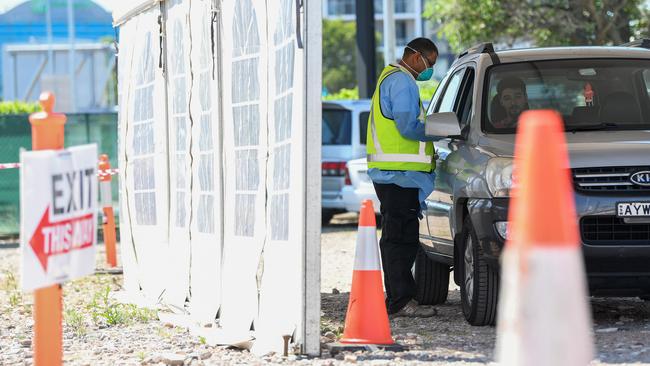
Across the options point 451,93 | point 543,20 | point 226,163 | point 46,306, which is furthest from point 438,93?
point 543,20

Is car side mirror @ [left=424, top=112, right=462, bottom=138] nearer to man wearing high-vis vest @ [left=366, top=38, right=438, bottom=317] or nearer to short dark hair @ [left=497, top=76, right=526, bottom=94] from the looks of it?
man wearing high-vis vest @ [left=366, top=38, right=438, bottom=317]

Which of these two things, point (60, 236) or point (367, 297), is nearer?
point (60, 236)

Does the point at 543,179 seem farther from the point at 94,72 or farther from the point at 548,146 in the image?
the point at 94,72

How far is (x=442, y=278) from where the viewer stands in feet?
36.1

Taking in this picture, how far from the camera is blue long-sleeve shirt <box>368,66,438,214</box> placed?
31.7 feet

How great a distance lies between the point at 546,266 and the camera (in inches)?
150

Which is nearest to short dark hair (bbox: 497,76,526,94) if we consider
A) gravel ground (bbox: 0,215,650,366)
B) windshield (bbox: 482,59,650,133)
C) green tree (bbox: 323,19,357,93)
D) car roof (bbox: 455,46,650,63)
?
windshield (bbox: 482,59,650,133)

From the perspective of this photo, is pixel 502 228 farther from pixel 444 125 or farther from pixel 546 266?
pixel 546 266

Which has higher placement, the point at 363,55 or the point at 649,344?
the point at 363,55

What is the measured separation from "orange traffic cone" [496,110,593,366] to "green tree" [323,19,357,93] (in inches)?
4413

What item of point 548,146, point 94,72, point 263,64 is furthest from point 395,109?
point 94,72

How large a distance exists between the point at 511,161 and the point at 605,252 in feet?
2.61

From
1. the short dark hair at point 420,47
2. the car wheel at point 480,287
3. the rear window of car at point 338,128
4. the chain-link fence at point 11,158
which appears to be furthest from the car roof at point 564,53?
the chain-link fence at point 11,158

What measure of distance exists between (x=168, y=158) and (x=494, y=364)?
4561mm
